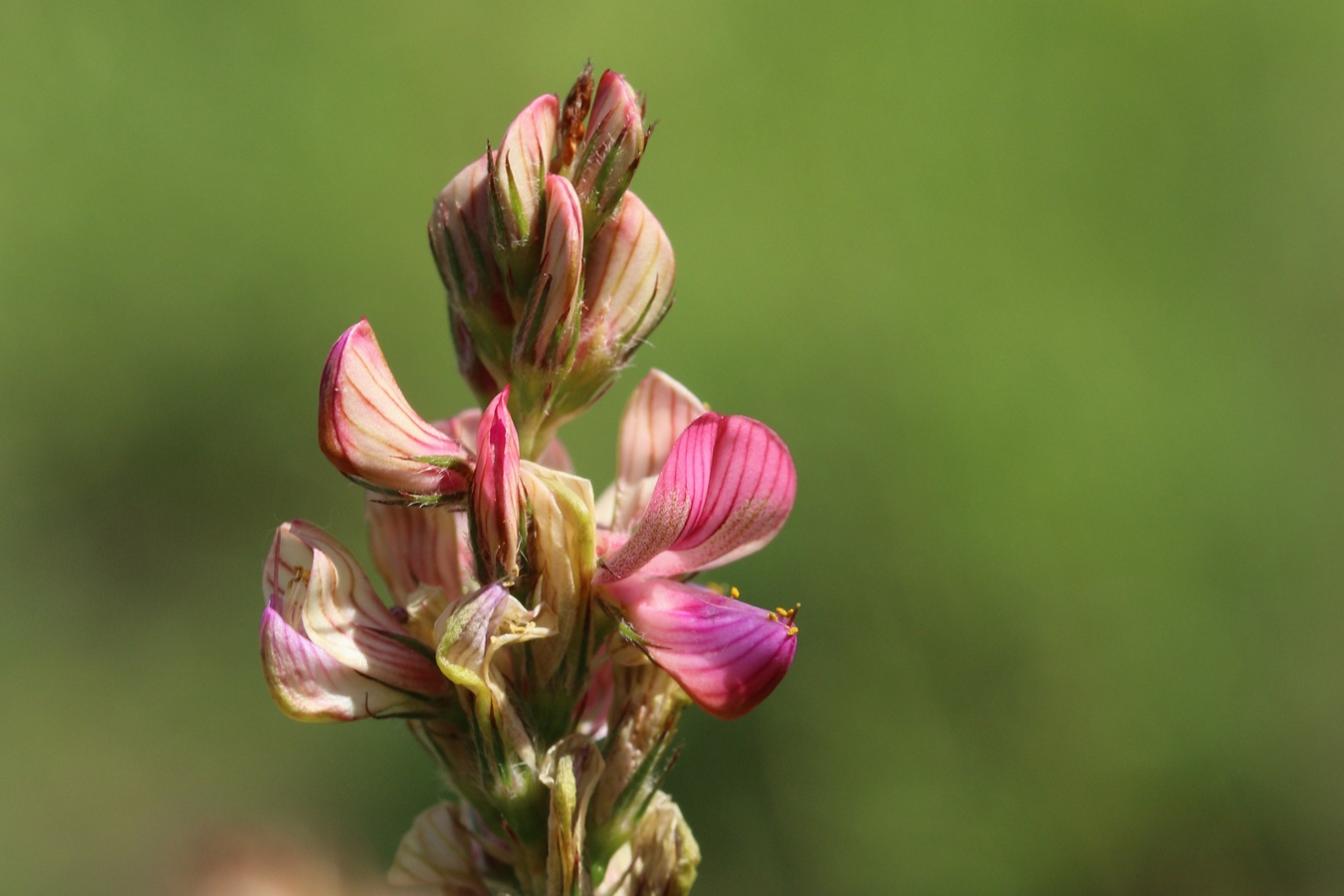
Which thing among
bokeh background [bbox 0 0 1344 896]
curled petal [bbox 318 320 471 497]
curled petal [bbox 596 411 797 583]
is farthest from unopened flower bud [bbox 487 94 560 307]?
bokeh background [bbox 0 0 1344 896]

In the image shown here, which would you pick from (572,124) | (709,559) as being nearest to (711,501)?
(709,559)

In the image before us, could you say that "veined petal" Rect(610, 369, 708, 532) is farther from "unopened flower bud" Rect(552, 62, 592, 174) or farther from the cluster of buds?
"unopened flower bud" Rect(552, 62, 592, 174)

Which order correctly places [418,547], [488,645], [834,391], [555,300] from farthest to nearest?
[834,391] → [418,547] → [555,300] → [488,645]

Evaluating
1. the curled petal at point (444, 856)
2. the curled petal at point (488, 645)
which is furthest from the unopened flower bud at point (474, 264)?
the curled petal at point (444, 856)

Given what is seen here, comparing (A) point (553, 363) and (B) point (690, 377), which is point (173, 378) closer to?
(B) point (690, 377)

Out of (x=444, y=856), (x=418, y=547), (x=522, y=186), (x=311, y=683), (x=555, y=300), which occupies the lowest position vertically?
(x=444, y=856)

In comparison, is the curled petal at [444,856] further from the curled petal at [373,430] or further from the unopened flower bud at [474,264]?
the unopened flower bud at [474,264]

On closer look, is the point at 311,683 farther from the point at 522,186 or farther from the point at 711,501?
the point at 522,186
